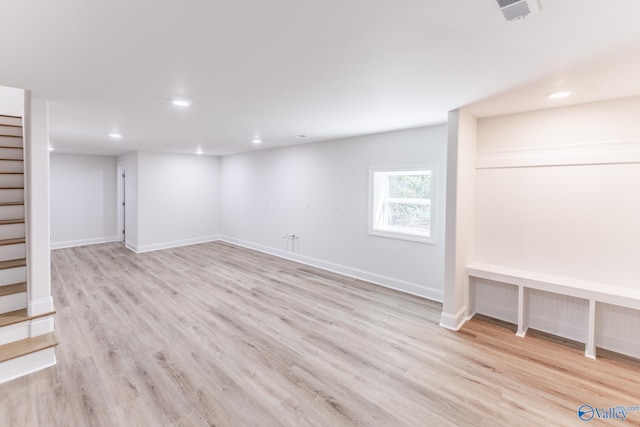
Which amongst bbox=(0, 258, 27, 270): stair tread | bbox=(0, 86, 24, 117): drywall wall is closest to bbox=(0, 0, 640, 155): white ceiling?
bbox=(0, 258, 27, 270): stair tread

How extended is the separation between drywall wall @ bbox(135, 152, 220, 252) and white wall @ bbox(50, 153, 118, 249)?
104 cm

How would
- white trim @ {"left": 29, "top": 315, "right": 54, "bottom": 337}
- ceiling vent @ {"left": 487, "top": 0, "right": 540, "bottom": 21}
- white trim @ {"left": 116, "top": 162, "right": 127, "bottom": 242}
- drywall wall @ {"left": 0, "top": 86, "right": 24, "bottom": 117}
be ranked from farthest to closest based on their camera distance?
white trim @ {"left": 116, "top": 162, "right": 127, "bottom": 242} → drywall wall @ {"left": 0, "top": 86, "right": 24, "bottom": 117} → white trim @ {"left": 29, "top": 315, "right": 54, "bottom": 337} → ceiling vent @ {"left": 487, "top": 0, "right": 540, "bottom": 21}

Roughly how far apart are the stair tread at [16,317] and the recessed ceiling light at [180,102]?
225cm

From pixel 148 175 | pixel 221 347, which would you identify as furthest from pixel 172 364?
pixel 148 175

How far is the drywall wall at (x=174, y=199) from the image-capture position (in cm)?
662

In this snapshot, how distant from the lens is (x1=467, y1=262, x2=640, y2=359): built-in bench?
8.47ft

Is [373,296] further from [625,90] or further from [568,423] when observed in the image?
[625,90]

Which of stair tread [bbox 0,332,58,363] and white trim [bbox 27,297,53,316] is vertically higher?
white trim [bbox 27,297,53,316]

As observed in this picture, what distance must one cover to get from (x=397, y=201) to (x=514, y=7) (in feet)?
10.6

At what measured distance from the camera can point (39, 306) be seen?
2664 millimetres

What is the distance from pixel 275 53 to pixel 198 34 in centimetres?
45

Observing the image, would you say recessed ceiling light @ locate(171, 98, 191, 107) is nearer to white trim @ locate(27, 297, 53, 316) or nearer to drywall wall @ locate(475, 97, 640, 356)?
white trim @ locate(27, 297, 53, 316)

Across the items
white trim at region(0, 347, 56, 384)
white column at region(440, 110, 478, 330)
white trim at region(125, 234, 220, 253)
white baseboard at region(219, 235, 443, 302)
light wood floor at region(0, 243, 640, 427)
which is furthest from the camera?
white trim at region(125, 234, 220, 253)

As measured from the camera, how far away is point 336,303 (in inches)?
152
